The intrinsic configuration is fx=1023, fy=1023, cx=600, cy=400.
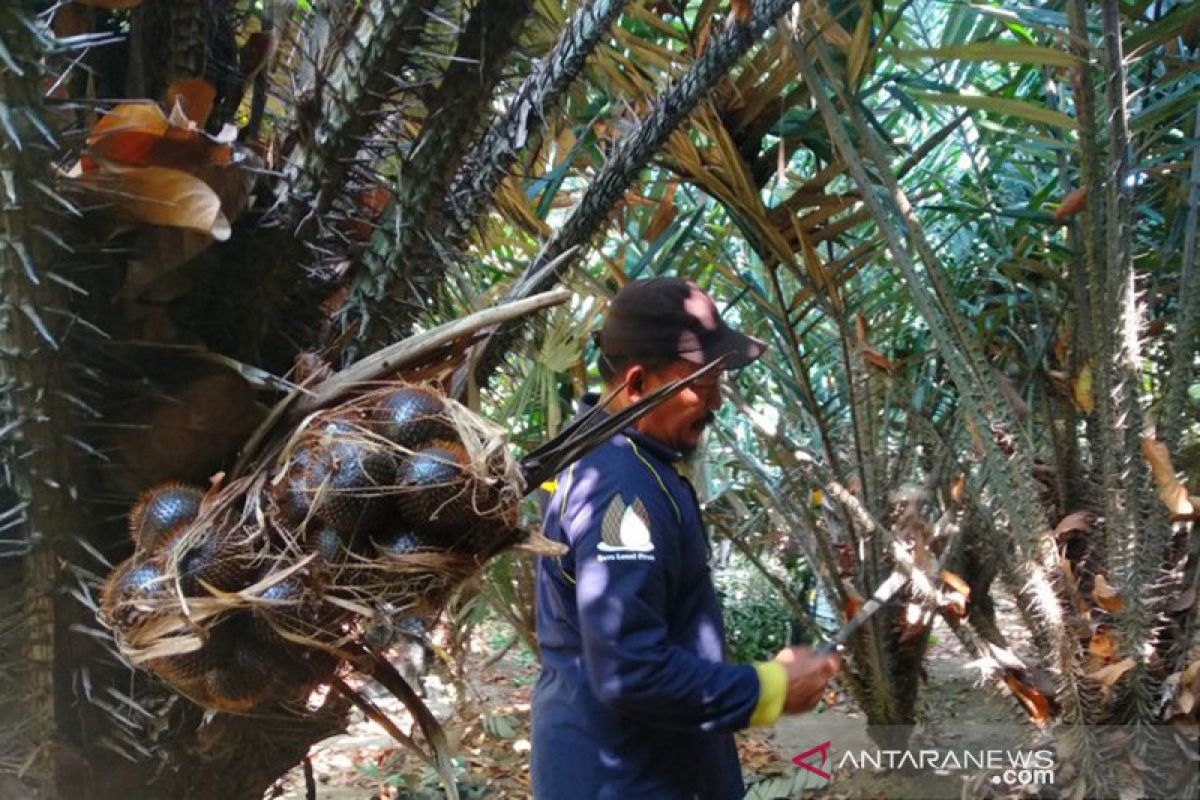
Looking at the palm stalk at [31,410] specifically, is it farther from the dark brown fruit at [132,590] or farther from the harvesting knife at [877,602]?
the harvesting knife at [877,602]

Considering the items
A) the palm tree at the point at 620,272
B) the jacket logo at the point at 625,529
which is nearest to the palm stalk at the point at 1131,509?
the palm tree at the point at 620,272

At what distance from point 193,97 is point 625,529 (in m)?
0.79

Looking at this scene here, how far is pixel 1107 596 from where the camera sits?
7.83 feet

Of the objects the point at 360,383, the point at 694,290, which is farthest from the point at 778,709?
the point at 360,383

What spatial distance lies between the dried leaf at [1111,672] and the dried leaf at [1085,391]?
640 mm

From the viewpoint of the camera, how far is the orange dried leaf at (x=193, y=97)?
0.99 metres

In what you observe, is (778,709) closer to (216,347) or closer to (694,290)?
(694,290)

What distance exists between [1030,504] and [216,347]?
6.64 feet

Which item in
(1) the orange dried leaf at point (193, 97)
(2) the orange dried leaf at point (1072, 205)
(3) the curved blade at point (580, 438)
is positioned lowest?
(3) the curved blade at point (580, 438)

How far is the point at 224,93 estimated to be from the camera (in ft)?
3.78

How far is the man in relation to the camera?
1412 millimetres

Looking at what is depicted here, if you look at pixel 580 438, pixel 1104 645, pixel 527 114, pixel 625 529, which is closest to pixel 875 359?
pixel 1104 645

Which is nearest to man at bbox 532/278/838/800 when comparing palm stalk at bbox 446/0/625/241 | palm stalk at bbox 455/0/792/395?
palm stalk at bbox 455/0/792/395

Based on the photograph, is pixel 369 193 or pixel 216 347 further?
pixel 369 193
